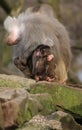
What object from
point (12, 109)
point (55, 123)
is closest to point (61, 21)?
point (55, 123)

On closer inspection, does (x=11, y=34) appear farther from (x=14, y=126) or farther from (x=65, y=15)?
(x=65, y=15)

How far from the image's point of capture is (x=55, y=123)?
12.2 ft

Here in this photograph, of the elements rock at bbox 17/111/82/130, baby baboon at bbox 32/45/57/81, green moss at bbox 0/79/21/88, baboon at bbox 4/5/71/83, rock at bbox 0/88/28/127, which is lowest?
rock at bbox 17/111/82/130

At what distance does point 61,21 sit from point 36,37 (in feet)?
20.0

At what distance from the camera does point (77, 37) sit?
15719 mm

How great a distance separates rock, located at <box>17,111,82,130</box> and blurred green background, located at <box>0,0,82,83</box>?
4.11 meters

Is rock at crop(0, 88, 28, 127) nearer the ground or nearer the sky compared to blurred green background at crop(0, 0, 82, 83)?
nearer the ground

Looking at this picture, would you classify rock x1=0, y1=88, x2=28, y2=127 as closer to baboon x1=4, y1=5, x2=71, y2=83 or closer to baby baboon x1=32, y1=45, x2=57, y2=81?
baby baboon x1=32, y1=45, x2=57, y2=81

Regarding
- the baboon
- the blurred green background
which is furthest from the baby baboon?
the blurred green background

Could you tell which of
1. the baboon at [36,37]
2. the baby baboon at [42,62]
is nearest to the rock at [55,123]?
the baby baboon at [42,62]

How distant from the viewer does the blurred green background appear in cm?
1037

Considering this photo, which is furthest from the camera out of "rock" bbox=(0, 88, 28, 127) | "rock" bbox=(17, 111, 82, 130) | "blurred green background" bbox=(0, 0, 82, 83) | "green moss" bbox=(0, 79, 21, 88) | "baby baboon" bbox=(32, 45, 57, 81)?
"blurred green background" bbox=(0, 0, 82, 83)

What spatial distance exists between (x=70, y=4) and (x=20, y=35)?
38.0 ft

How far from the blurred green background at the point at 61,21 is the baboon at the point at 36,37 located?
2519 millimetres
